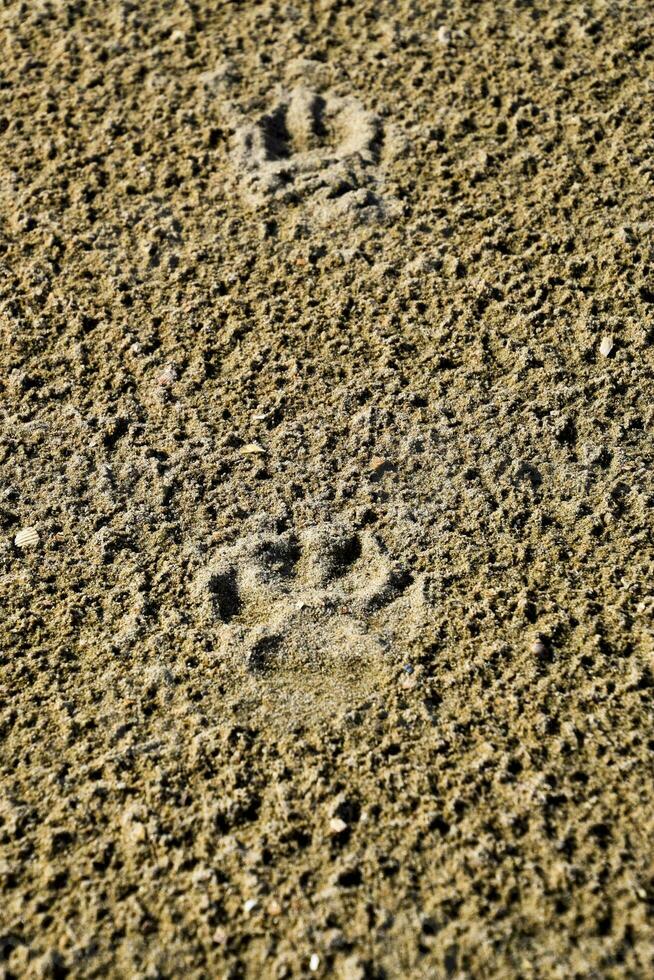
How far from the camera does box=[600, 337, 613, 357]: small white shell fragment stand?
1.82 meters

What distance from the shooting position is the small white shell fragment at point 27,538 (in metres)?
1.66

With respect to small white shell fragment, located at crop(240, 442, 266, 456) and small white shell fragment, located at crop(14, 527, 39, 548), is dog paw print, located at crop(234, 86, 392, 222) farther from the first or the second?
small white shell fragment, located at crop(14, 527, 39, 548)

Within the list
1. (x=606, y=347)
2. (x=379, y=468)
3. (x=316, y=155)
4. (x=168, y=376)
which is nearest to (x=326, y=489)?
(x=379, y=468)

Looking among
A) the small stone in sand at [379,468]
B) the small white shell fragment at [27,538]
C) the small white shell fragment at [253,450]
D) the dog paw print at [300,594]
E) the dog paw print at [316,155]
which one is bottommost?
the dog paw print at [300,594]

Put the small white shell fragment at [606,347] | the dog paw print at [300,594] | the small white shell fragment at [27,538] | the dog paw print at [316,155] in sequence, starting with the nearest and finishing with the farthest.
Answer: the dog paw print at [300,594]
the small white shell fragment at [27,538]
the small white shell fragment at [606,347]
the dog paw print at [316,155]

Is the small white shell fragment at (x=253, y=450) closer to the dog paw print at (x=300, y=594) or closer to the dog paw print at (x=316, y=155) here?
the dog paw print at (x=300, y=594)

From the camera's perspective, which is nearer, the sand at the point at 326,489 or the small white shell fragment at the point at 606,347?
the sand at the point at 326,489

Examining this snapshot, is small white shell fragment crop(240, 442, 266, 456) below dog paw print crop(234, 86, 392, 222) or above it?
below

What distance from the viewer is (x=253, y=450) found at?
175 centimetres

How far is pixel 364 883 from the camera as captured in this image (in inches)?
50.7

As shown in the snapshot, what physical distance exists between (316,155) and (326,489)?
752 mm

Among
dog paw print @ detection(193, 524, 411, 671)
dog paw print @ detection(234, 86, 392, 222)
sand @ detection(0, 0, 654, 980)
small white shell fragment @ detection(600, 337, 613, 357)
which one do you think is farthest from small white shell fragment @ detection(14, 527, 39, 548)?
small white shell fragment @ detection(600, 337, 613, 357)

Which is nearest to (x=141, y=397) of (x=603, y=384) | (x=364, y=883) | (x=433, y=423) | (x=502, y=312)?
(x=433, y=423)

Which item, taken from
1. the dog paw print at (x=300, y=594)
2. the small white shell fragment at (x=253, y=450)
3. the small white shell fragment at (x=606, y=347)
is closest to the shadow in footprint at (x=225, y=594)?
the dog paw print at (x=300, y=594)
